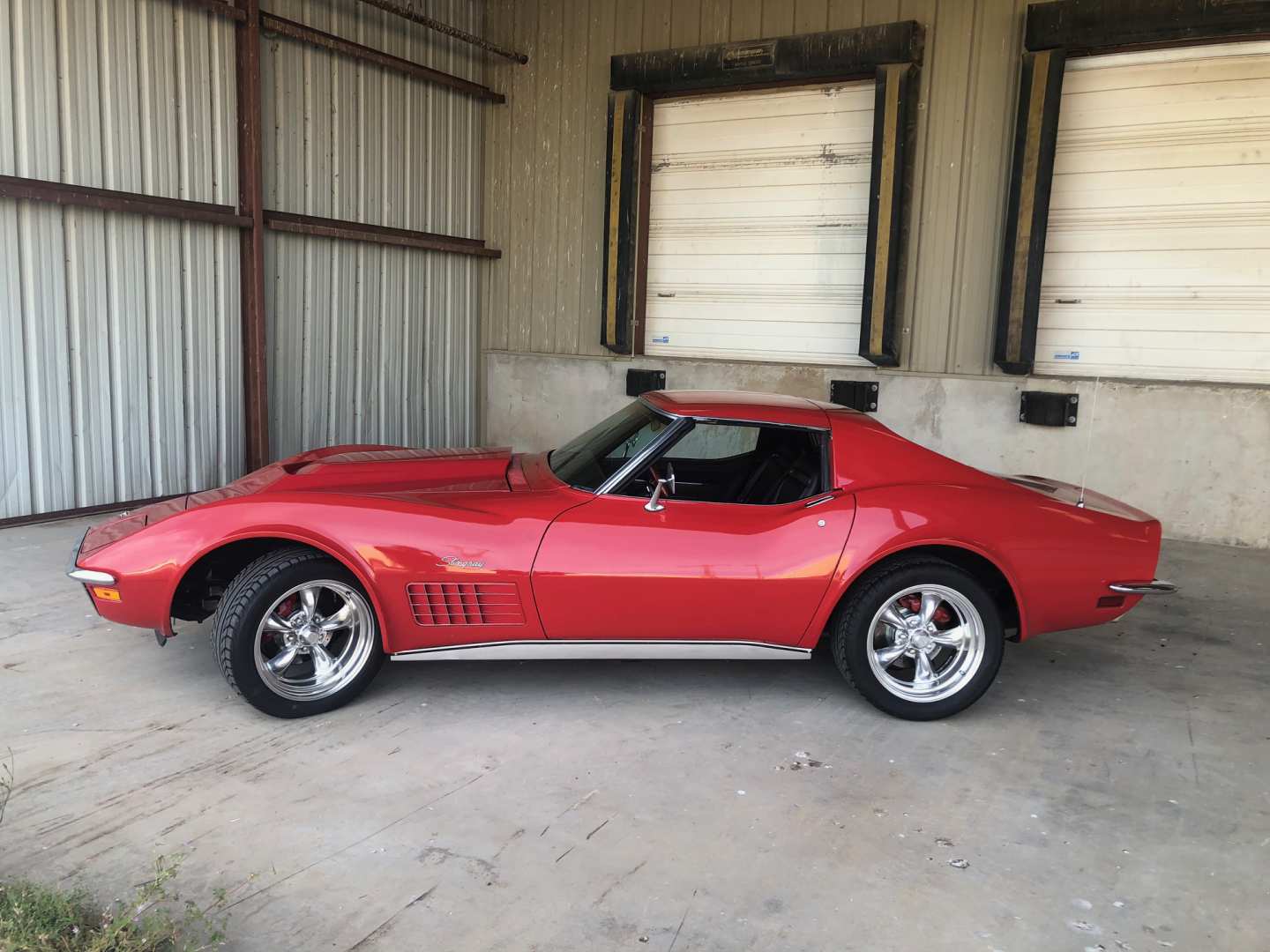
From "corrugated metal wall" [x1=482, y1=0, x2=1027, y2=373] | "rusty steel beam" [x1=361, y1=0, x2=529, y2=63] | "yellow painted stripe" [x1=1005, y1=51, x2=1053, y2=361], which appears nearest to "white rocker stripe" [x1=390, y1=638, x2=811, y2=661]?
"yellow painted stripe" [x1=1005, y1=51, x2=1053, y2=361]

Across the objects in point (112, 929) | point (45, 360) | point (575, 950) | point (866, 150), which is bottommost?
point (575, 950)

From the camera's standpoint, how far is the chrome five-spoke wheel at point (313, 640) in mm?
3578

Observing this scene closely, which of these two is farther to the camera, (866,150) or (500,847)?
(866,150)

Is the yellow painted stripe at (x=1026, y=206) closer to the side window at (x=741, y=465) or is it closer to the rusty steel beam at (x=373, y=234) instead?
the side window at (x=741, y=465)

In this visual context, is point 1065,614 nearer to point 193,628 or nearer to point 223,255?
point 193,628

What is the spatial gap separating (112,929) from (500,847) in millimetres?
1043

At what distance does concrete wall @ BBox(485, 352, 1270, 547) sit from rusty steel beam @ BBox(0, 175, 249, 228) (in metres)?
4.52

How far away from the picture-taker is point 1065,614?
3922mm

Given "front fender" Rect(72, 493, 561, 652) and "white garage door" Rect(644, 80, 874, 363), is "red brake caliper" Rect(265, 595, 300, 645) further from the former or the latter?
"white garage door" Rect(644, 80, 874, 363)

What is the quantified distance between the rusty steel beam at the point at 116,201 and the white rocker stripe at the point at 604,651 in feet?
15.7

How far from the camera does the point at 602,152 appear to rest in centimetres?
1001

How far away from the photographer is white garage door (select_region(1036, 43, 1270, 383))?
7461mm

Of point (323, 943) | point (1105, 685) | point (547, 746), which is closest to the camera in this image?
point (323, 943)

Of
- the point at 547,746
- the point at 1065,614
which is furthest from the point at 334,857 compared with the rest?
the point at 1065,614
